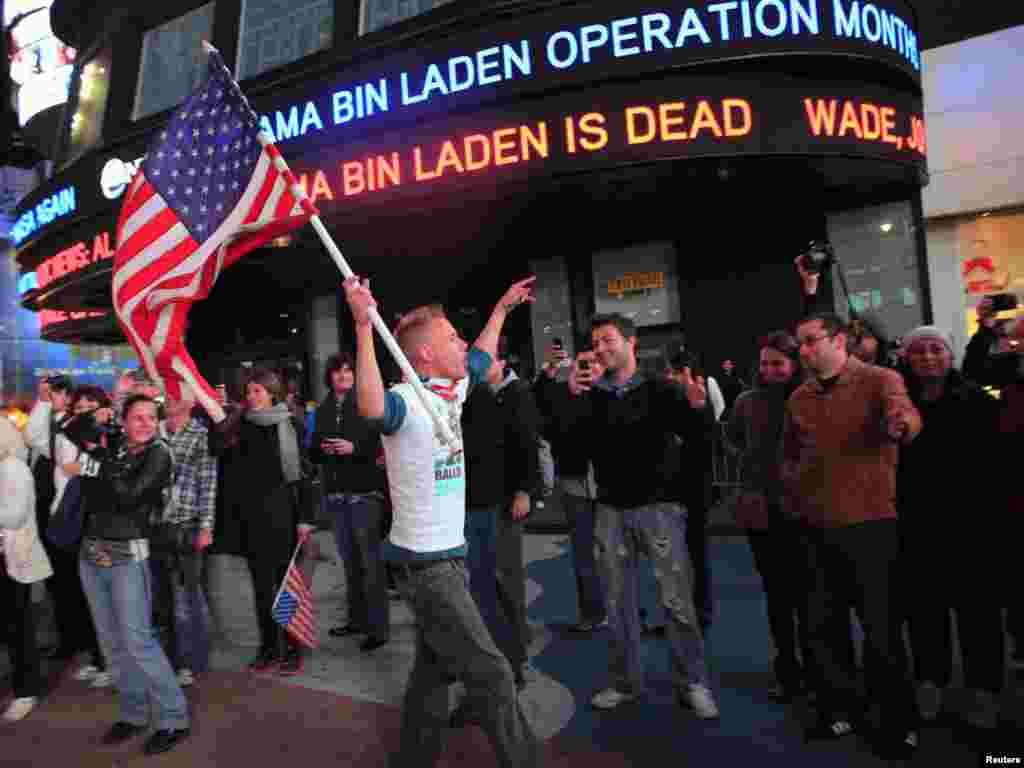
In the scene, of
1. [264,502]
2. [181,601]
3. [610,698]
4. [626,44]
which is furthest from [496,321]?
[626,44]

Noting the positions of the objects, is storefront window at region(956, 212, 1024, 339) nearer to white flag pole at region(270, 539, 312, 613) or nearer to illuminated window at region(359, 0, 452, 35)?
illuminated window at region(359, 0, 452, 35)

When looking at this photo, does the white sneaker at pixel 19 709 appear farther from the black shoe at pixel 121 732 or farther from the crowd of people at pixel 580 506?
the black shoe at pixel 121 732

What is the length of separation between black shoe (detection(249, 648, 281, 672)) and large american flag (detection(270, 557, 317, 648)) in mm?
322

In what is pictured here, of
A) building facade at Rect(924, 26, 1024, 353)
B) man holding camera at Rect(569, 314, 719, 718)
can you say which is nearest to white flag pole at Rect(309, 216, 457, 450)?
man holding camera at Rect(569, 314, 719, 718)

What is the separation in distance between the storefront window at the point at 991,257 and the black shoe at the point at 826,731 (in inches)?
495

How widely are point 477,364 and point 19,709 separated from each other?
3.80m

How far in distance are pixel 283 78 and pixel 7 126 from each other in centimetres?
3106

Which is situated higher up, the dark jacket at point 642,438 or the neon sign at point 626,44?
the neon sign at point 626,44

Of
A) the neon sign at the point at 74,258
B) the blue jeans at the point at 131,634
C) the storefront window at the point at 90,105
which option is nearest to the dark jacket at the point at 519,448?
the blue jeans at the point at 131,634

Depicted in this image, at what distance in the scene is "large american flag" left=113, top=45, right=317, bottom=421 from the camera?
12.3 ft

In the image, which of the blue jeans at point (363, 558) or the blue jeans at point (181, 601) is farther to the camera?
the blue jeans at point (363, 558)

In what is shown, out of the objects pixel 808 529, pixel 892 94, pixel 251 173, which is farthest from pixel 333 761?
pixel 892 94

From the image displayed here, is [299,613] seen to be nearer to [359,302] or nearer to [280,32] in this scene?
[359,302]

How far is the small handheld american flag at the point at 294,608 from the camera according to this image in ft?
16.9
